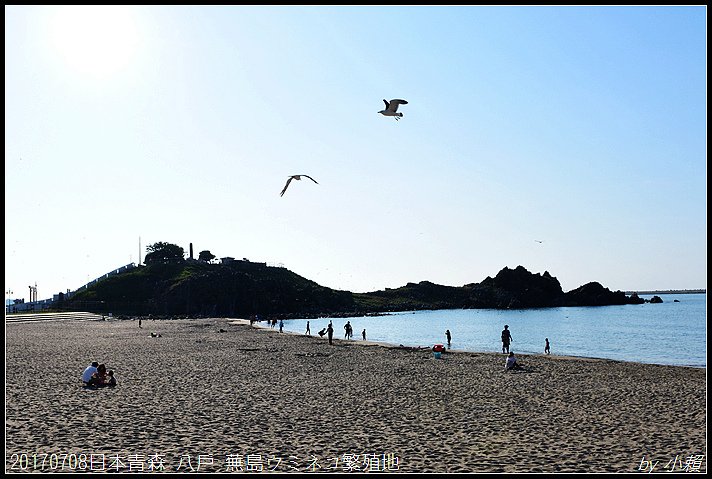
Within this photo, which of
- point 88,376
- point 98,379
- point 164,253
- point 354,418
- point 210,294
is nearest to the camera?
point 354,418

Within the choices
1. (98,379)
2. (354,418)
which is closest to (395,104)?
(354,418)

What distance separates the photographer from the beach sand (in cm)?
1140

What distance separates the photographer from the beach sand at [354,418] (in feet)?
37.4

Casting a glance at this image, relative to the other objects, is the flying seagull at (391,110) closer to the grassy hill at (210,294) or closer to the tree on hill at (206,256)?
the grassy hill at (210,294)

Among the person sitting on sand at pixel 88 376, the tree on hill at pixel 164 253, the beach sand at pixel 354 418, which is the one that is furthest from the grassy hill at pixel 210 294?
the beach sand at pixel 354 418

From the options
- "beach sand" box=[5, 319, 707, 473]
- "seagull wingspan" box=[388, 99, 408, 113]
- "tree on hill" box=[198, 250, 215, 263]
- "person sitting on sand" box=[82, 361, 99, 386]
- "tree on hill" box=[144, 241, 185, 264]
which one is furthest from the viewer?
"tree on hill" box=[198, 250, 215, 263]

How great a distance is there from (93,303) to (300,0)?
11770cm

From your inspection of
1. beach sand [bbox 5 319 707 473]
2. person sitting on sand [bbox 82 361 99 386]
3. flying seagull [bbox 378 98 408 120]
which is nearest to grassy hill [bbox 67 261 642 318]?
person sitting on sand [bbox 82 361 99 386]

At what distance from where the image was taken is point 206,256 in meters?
183

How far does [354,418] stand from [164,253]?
6631 inches

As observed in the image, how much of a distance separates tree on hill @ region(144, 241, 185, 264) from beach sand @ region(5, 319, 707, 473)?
150m

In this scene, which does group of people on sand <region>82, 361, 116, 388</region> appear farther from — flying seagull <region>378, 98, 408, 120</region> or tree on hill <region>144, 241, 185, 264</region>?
tree on hill <region>144, 241, 185, 264</region>

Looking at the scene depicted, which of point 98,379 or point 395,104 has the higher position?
point 395,104

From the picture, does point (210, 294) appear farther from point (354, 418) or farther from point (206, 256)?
point (354, 418)
